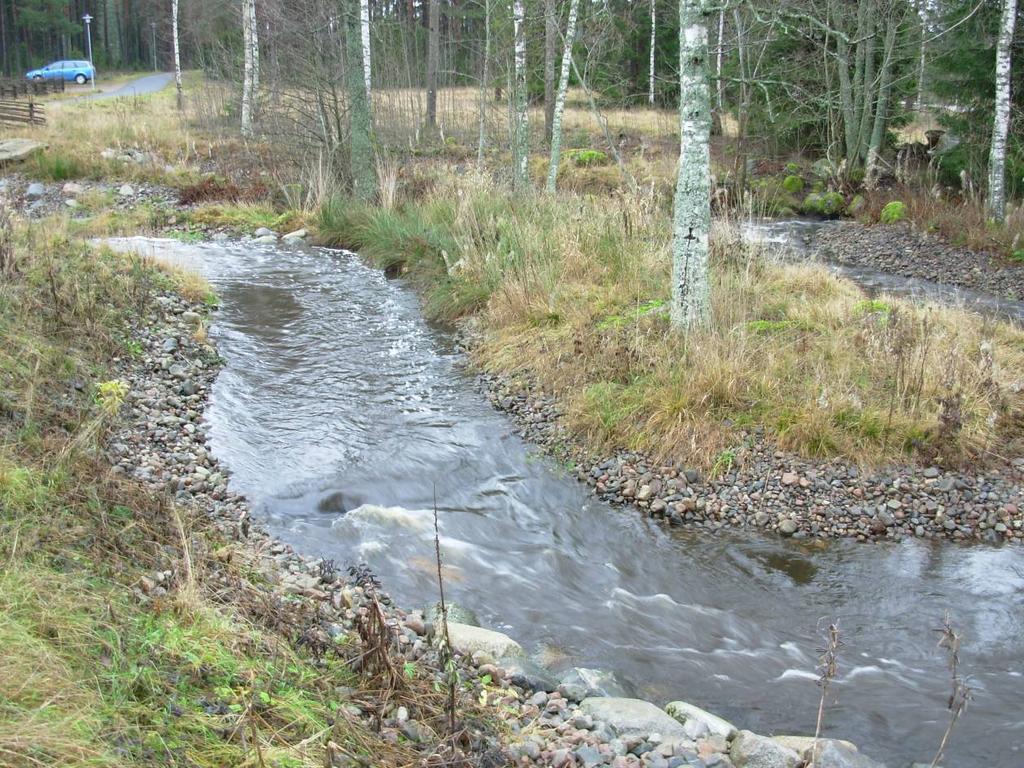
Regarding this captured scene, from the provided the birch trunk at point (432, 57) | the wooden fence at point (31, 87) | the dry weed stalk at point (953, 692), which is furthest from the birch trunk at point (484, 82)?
the wooden fence at point (31, 87)

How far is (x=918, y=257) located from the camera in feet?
45.6

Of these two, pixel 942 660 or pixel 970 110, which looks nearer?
pixel 942 660

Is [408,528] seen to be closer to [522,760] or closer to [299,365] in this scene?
[522,760]

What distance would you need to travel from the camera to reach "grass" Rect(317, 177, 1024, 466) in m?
6.32

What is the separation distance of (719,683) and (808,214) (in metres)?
16.9

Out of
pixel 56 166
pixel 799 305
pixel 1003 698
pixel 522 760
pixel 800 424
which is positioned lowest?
pixel 1003 698

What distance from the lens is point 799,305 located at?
8398mm

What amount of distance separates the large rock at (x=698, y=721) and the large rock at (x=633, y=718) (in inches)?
2.2

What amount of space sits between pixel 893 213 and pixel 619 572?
1390 cm

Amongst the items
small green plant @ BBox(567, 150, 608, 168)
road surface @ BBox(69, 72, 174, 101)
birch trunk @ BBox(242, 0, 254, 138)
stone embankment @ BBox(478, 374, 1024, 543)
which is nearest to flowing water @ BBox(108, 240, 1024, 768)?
stone embankment @ BBox(478, 374, 1024, 543)

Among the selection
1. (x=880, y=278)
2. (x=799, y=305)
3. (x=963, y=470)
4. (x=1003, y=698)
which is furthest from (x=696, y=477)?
(x=880, y=278)

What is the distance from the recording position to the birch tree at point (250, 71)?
848 inches

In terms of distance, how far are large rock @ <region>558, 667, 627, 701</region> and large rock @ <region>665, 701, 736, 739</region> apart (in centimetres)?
30

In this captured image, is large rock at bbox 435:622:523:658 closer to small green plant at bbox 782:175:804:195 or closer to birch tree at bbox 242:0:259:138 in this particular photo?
small green plant at bbox 782:175:804:195
